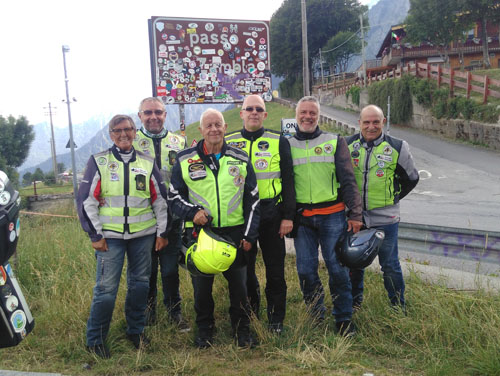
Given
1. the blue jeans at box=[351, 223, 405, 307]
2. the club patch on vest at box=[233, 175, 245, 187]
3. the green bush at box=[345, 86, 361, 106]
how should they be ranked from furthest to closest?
1. the green bush at box=[345, 86, 361, 106]
2. the blue jeans at box=[351, 223, 405, 307]
3. the club patch on vest at box=[233, 175, 245, 187]

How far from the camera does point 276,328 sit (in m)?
3.62

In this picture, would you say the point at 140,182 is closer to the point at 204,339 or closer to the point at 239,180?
the point at 239,180

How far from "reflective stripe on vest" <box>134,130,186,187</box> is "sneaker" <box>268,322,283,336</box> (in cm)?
163

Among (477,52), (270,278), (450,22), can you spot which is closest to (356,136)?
(270,278)

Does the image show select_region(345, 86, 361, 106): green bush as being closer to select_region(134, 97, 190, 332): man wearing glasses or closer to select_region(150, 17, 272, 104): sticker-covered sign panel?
select_region(150, 17, 272, 104): sticker-covered sign panel

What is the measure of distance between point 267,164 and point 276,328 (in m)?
1.38

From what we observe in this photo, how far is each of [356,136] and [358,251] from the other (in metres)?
1.14

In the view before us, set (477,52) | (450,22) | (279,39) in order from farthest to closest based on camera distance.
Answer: (279,39) → (477,52) → (450,22)

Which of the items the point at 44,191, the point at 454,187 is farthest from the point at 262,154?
the point at 44,191

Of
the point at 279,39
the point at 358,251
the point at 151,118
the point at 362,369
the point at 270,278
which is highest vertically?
the point at 279,39

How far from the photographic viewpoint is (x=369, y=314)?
3.78m

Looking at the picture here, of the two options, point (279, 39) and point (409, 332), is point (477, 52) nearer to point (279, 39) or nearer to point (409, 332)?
point (279, 39)

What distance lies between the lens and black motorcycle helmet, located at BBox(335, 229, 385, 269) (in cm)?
348

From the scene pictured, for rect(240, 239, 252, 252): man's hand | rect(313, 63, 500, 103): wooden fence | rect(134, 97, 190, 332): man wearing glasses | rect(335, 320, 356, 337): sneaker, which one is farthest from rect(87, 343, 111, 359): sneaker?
rect(313, 63, 500, 103): wooden fence
